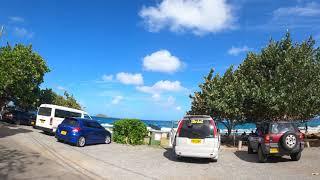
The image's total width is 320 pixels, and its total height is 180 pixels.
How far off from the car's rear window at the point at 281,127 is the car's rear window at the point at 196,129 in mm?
2672

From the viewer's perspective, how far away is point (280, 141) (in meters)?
15.7

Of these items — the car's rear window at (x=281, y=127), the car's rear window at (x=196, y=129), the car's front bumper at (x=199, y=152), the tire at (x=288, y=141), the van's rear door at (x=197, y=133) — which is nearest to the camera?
the tire at (x=288, y=141)

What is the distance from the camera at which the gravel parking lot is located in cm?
1212

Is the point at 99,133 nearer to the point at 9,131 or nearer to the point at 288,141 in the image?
the point at 9,131

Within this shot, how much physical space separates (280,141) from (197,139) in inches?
134

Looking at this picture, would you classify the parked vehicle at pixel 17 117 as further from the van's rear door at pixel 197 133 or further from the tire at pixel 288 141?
the tire at pixel 288 141

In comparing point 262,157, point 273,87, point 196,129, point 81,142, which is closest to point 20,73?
point 81,142

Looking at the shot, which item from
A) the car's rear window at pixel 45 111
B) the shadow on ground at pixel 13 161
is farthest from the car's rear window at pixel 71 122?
the car's rear window at pixel 45 111

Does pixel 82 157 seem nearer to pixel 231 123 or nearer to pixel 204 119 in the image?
pixel 204 119

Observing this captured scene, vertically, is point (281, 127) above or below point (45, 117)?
below

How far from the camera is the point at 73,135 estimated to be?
20766mm

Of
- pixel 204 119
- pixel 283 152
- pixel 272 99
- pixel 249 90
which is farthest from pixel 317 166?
pixel 249 90

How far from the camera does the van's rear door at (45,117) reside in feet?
89.0

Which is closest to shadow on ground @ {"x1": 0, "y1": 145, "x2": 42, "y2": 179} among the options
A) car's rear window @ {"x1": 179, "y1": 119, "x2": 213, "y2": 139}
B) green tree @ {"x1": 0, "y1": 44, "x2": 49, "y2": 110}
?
car's rear window @ {"x1": 179, "y1": 119, "x2": 213, "y2": 139}
